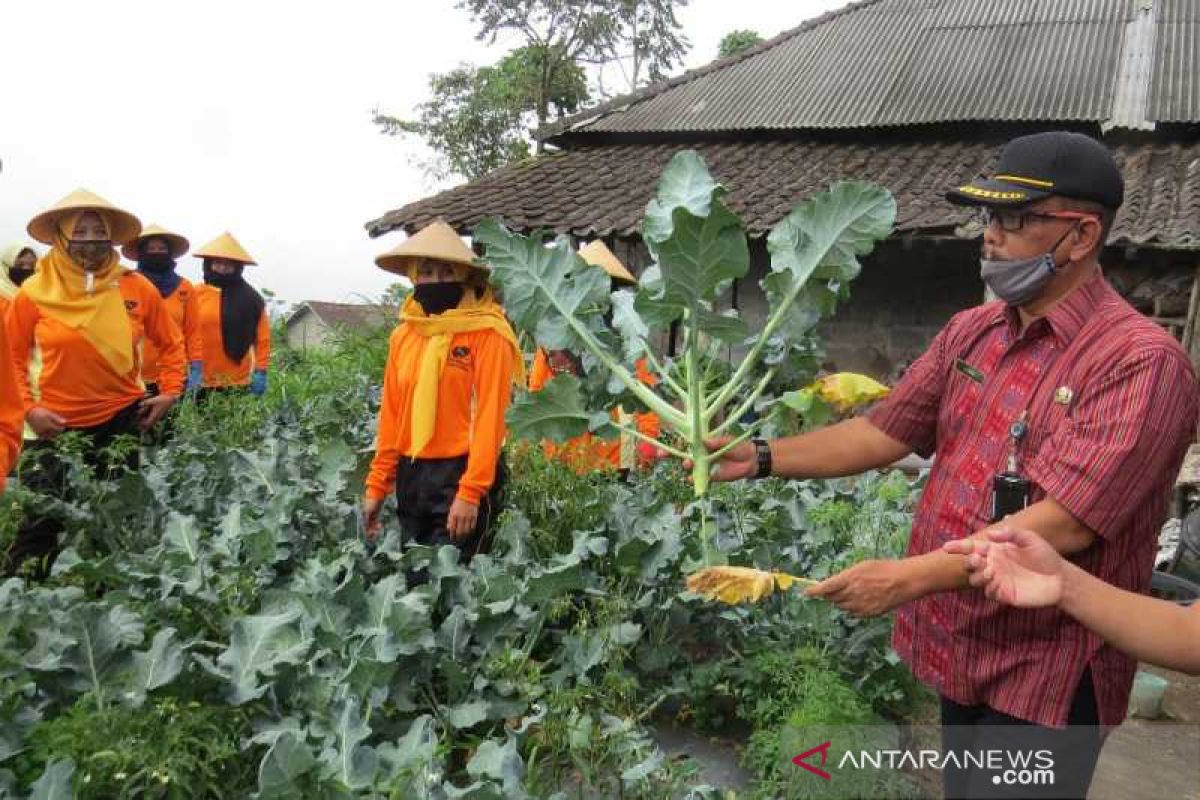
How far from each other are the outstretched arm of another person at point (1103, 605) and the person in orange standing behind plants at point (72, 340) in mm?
4163

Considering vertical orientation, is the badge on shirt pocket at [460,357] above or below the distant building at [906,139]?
below

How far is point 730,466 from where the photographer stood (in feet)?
8.86

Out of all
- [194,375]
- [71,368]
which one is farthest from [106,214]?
[194,375]

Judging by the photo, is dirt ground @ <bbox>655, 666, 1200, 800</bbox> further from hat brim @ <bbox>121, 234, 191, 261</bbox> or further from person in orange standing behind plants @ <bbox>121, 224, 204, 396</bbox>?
hat brim @ <bbox>121, 234, 191, 261</bbox>

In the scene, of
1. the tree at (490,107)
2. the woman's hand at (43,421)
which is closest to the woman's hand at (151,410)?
the woman's hand at (43,421)

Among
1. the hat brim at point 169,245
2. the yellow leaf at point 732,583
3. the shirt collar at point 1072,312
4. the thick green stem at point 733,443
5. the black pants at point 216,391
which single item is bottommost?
the yellow leaf at point 732,583

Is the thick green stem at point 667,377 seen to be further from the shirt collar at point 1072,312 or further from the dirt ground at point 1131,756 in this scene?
the dirt ground at point 1131,756

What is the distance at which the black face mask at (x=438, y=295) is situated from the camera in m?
3.86

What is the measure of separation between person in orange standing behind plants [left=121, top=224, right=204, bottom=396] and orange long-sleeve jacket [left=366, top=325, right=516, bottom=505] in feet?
8.84

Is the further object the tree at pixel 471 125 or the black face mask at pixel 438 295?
the tree at pixel 471 125

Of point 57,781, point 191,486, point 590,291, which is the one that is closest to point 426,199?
point 191,486

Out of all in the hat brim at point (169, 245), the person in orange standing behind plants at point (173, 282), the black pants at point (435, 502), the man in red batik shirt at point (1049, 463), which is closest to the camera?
the man in red batik shirt at point (1049, 463)

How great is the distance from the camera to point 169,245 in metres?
6.68

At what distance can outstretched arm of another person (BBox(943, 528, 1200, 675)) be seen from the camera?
1.48 meters
